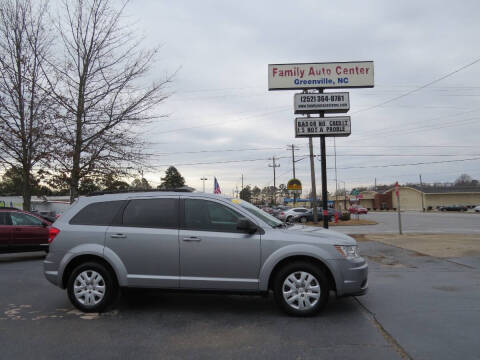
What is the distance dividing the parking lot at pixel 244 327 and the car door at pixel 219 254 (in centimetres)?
48

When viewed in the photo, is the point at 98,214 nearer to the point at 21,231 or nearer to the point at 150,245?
the point at 150,245

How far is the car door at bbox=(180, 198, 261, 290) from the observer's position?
5.23 m

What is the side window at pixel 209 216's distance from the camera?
5.43 metres

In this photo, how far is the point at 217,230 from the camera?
17.7 feet

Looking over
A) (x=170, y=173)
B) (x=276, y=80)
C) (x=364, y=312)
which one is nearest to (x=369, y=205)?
(x=170, y=173)

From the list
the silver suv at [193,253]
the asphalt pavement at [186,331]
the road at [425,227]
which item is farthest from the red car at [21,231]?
the road at [425,227]

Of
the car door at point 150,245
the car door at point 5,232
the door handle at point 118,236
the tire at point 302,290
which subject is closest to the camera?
the tire at point 302,290

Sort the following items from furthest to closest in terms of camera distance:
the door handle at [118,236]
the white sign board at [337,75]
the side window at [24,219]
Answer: the white sign board at [337,75] < the side window at [24,219] < the door handle at [118,236]

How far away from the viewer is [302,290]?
5148 millimetres

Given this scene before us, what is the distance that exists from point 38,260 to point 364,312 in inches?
398

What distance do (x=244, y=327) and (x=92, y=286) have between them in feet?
7.48

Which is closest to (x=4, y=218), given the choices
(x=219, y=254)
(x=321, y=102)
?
(x=219, y=254)

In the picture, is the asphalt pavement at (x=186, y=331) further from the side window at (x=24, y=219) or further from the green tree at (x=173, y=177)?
the green tree at (x=173, y=177)

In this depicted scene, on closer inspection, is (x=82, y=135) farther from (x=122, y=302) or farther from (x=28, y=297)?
(x=122, y=302)
